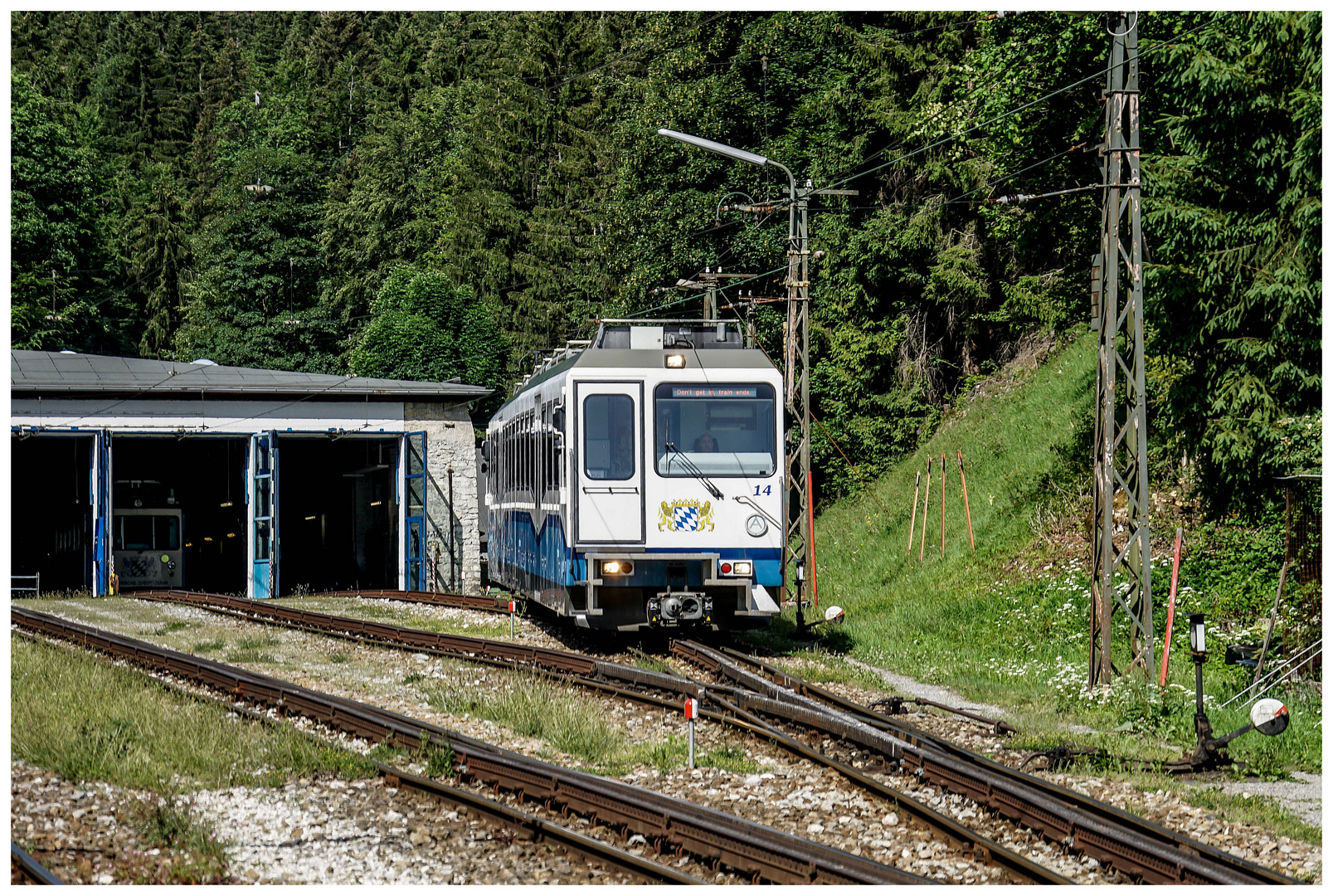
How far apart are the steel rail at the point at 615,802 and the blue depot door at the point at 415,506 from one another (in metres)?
20.9

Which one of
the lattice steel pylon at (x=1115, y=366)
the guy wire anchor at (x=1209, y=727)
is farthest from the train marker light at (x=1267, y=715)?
the lattice steel pylon at (x=1115, y=366)

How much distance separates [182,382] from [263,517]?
387cm

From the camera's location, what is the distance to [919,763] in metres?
10.3

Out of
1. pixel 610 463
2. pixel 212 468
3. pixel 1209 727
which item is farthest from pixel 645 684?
pixel 212 468

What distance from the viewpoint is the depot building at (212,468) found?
33781 mm

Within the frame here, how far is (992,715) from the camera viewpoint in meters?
13.7

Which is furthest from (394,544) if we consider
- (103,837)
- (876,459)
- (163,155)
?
(163,155)

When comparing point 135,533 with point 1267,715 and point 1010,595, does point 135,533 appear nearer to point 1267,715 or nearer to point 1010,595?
point 1010,595

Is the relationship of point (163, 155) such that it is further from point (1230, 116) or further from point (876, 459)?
point (1230, 116)

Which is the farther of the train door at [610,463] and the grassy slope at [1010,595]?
the train door at [610,463]

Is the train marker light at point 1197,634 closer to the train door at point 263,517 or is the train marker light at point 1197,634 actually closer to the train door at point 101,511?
the train door at point 263,517

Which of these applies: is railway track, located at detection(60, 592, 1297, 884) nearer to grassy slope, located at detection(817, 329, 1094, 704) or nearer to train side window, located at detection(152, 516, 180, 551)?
grassy slope, located at detection(817, 329, 1094, 704)

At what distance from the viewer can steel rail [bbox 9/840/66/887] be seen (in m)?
7.55
